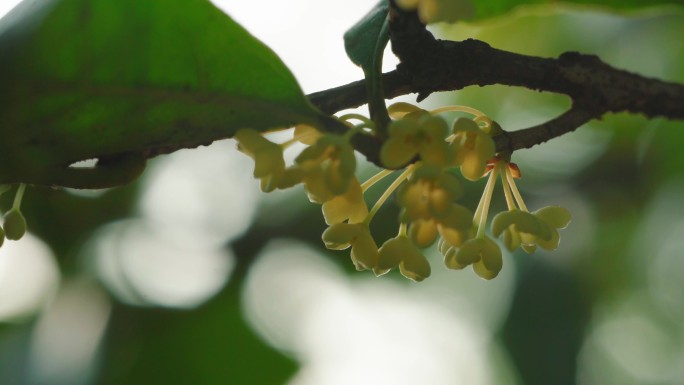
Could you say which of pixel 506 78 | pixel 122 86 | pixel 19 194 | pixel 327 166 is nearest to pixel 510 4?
pixel 506 78

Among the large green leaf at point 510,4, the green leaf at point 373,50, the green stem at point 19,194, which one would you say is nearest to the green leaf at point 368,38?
the green leaf at point 373,50

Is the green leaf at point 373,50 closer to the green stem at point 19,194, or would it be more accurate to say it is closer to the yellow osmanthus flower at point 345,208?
the yellow osmanthus flower at point 345,208

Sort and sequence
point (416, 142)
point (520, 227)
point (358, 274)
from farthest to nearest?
point (358, 274)
point (520, 227)
point (416, 142)

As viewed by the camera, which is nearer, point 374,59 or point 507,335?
point 374,59

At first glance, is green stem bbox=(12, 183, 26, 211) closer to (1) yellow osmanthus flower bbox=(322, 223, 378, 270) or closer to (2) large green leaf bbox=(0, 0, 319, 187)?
(2) large green leaf bbox=(0, 0, 319, 187)

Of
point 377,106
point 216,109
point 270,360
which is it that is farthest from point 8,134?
point 270,360

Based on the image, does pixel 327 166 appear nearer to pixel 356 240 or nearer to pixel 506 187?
A: pixel 356 240

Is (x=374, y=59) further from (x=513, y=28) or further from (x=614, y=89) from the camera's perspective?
(x=513, y=28)
